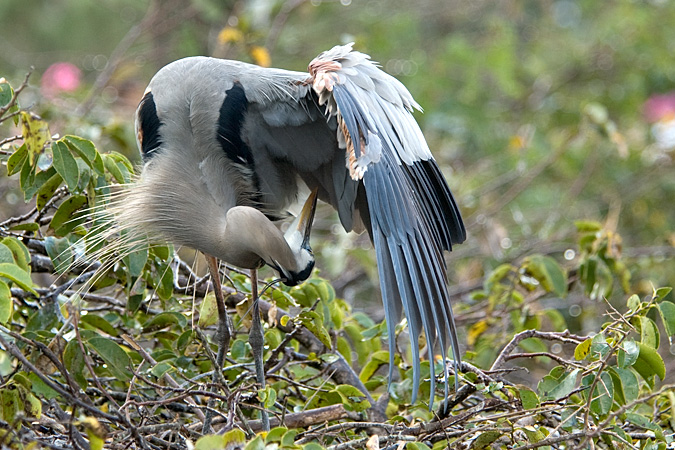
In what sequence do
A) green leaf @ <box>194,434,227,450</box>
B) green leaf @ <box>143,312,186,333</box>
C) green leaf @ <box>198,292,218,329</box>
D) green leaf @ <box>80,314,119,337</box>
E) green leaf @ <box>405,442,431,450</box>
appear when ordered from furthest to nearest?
1. green leaf @ <box>198,292,218,329</box>
2. green leaf @ <box>143,312,186,333</box>
3. green leaf @ <box>80,314,119,337</box>
4. green leaf @ <box>405,442,431,450</box>
5. green leaf @ <box>194,434,227,450</box>

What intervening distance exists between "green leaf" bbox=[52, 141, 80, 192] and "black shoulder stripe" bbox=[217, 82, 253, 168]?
70 cm

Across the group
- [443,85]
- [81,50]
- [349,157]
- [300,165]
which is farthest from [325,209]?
[81,50]

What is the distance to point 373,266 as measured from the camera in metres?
4.34

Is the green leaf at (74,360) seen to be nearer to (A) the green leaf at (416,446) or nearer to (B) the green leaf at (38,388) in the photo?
(B) the green leaf at (38,388)

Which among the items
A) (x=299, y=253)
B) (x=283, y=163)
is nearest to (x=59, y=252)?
(x=299, y=253)

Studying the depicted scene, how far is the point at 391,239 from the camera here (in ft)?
8.31

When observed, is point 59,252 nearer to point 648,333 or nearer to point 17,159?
point 17,159

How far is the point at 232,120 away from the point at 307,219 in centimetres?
48

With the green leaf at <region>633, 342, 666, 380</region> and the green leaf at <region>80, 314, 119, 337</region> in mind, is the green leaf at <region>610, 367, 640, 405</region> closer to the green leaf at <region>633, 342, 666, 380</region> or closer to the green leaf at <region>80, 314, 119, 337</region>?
the green leaf at <region>633, 342, 666, 380</region>

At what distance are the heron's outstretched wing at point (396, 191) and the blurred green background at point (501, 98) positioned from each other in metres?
1.47

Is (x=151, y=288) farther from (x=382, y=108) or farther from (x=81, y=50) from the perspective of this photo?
(x=81, y=50)

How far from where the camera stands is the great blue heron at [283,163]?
2.61 meters

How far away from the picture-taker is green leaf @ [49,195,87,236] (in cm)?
268

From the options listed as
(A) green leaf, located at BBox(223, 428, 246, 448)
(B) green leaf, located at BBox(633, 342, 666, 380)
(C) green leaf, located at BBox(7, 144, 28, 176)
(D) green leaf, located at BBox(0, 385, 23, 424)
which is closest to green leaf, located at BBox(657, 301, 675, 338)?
(B) green leaf, located at BBox(633, 342, 666, 380)
